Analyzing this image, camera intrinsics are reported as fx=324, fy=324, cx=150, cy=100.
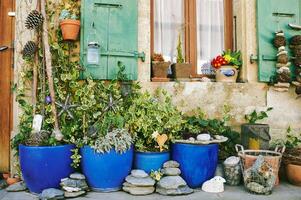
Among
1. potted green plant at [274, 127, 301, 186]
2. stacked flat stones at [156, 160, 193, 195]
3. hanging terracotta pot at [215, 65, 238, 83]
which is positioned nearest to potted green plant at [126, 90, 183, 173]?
stacked flat stones at [156, 160, 193, 195]

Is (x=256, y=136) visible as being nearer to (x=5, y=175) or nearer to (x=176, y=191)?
(x=176, y=191)

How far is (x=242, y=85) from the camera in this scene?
4.61 metres

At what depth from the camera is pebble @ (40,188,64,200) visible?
3.26 m

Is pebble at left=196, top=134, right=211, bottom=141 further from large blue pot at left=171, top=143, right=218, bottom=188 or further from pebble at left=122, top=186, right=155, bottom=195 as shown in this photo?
pebble at left=122, top=186, right=155, bottom=195

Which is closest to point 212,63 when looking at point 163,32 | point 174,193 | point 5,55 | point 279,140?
point 163,32

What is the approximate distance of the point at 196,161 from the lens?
3713 mm

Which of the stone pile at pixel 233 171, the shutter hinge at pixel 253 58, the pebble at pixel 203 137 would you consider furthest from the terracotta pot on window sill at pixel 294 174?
the shutter hinge at pixel 253 58

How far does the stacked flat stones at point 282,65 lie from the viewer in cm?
445

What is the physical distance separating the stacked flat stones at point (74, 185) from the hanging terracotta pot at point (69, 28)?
1.71 metres

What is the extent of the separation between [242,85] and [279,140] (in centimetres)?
94

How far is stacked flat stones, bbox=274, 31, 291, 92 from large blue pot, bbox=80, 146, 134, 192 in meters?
2.33

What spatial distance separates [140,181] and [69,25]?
209 centimetres

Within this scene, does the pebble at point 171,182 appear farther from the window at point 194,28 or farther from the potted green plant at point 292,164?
the window at point 194,28

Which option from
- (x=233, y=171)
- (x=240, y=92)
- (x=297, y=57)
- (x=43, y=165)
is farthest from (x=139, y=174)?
(x=297, y=57)
